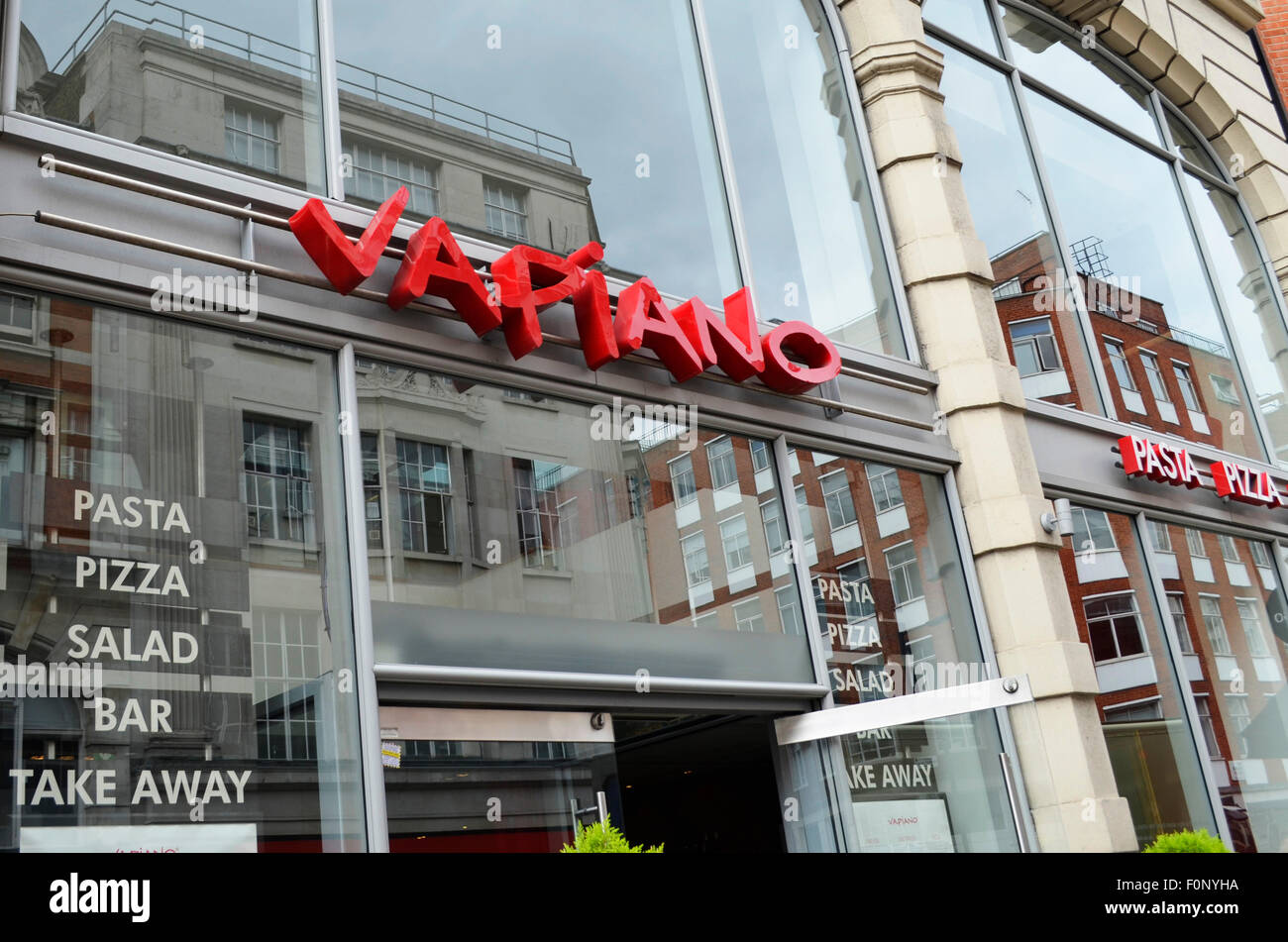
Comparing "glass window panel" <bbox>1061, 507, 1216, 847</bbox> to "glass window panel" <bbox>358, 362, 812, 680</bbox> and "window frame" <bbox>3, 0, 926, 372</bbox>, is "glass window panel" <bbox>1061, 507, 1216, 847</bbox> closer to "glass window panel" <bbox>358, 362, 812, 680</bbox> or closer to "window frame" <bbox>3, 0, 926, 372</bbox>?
"window frame" <bbox>3, 0, 926, 372</bbox>

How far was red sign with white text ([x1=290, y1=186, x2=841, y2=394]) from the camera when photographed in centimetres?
698

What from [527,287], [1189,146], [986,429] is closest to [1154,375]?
[986,429]

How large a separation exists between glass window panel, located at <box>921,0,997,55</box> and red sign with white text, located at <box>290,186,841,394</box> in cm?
505

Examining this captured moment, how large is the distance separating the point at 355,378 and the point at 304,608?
1.46 m

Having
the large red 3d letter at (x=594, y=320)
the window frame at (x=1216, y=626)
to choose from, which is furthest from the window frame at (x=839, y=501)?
the window frame at (x=1216, y=626)

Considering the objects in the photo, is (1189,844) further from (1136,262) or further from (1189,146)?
(1189,146)

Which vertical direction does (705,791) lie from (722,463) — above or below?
below

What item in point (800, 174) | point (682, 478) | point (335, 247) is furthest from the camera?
point (800, 174)

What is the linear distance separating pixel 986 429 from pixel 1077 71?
6.09m

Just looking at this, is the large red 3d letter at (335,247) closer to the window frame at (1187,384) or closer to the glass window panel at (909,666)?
the glass window panel at (909,666)

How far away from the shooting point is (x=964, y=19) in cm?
1284

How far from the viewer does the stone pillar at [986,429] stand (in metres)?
9.29

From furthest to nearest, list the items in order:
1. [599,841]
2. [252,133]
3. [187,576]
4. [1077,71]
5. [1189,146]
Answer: [1189,146], [1077,71], [252,133], [599,841], [187,576]
